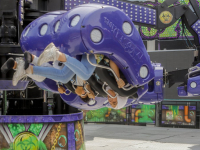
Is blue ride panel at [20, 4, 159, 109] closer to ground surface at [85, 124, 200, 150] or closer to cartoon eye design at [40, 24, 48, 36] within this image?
cartoon eye design at [40, 24, 48, 36]

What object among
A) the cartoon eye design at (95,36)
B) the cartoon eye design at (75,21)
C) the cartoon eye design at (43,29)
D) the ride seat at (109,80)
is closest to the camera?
the cartoon eye design at (95,36)

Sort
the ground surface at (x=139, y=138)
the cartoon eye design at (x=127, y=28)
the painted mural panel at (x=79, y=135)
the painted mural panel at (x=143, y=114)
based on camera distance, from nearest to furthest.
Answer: the cartoon eye design at (x=127, y=28), the painted mural panel at (x=79, y=135), the ground surface at (x=139, y=138), the painted mural panel at (x=143, y=114)

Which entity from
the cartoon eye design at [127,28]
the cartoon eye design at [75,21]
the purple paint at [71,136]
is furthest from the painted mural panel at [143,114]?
the cartoon eye design at [75,21]

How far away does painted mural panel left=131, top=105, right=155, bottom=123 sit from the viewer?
20188 mm

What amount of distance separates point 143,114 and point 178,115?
75.1 inches

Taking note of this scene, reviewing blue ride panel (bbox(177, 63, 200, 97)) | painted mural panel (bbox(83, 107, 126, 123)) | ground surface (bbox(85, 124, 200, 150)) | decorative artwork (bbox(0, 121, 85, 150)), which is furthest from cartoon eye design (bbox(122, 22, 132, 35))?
painted mural panel (bbox(83, 107, 126, 123))

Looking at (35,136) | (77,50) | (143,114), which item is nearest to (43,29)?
(77,50)

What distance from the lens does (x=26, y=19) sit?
8516 mm

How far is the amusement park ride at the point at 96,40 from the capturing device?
5.52 metres

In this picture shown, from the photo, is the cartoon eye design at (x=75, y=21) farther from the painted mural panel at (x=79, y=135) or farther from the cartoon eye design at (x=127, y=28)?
the painted mural panel at (x=79, y=135)

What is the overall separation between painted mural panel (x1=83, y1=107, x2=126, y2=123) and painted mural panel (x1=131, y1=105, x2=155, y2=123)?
0.58m

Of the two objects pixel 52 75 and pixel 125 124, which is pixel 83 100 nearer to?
pixel 52 75

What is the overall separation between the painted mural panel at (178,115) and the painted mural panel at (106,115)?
2352 millimetres

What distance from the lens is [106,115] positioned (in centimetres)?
2111
